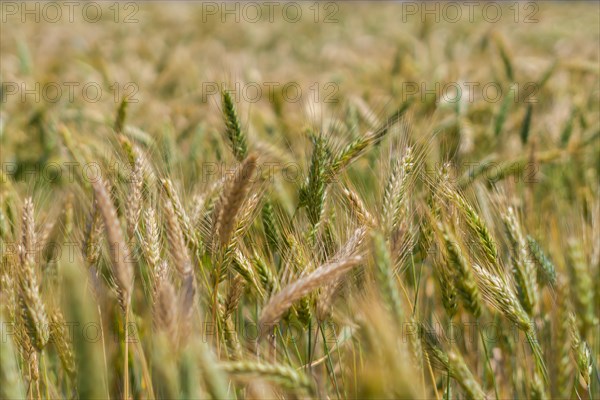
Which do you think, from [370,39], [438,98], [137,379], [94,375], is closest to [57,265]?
[137,379]

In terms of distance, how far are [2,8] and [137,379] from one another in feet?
42.2

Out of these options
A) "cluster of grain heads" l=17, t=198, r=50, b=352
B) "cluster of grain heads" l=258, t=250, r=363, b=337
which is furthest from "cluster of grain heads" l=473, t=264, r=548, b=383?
"cluster of grain heads" l=17, t=198, r=50, b=352

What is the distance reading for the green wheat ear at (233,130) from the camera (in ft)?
5.27

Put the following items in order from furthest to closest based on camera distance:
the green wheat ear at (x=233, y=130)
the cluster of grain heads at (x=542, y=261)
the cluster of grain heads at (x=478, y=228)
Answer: the green wheat ear at (x=233, y=130)
the cluster of grain heads at (x=542, y=261)
the cluster of grain heads at (x=478, y=228)

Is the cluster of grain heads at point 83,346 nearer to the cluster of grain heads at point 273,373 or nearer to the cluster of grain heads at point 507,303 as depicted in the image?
the cluster of grain heads at point 273,373

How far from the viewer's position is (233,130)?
1.64 meters

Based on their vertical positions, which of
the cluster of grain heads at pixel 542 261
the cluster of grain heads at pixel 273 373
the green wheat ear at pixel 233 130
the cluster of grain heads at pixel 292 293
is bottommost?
the cluster of grain heads at pixel 273 373

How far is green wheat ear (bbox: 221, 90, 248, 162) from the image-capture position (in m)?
1.61

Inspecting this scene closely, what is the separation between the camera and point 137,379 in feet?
4.77

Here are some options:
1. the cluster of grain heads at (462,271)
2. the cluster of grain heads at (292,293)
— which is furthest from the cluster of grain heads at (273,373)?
the cluster of grain heads at (462,271)

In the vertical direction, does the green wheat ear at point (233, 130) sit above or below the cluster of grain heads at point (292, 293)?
above

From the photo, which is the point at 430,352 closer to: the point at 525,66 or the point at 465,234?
the point at 465,234

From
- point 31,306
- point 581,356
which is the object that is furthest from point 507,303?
point 31,306

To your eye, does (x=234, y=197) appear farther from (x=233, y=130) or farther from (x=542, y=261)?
(x=542, y=261)
